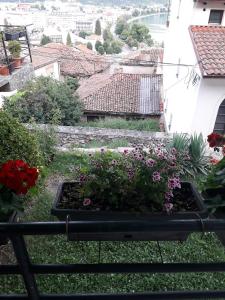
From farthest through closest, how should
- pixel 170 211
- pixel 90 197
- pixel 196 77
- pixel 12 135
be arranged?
pixel 196 77, pixel 12 135, pixel 90 197, pixel 170 211

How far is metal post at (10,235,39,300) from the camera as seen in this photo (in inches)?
34.9

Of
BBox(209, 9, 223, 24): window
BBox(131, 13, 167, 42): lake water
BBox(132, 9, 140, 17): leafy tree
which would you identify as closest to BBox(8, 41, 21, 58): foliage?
BBox(209, 9, 223, 24): window

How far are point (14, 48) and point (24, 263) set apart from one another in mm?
8485

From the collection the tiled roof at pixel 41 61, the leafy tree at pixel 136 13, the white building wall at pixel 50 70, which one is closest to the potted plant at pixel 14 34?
the white building wall at pixel 50 70

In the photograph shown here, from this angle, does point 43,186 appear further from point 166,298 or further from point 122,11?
point 122,11

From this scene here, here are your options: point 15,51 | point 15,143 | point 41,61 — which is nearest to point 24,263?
point 15,143

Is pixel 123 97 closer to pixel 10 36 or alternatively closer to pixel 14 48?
pixel 14 48

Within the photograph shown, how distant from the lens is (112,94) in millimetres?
14445

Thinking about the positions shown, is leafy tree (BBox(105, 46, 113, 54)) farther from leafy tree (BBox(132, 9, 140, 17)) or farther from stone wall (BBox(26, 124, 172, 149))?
stone wall (BBox(26, 124, 172, 149))

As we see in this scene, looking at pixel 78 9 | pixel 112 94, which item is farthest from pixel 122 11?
pixel 112 94

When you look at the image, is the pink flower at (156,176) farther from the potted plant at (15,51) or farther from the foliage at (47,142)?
the potted plant at (15,51)

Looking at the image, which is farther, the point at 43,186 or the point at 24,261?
the point at 43,186

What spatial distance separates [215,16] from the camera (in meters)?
8.55

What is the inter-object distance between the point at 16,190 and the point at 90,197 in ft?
1.81
